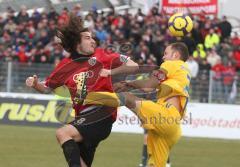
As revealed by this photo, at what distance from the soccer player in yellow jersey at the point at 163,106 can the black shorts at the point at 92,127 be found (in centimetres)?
84

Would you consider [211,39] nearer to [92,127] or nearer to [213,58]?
[213,58]

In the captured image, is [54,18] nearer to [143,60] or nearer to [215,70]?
[143,60]

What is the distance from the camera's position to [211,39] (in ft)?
82.4

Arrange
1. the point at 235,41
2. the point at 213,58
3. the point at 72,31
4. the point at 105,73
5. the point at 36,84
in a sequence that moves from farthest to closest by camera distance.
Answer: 1. the point at 235,41
2. the point at 213,58
3. the point at 36,84
4. the point at 72,31
5. the point at 105,73

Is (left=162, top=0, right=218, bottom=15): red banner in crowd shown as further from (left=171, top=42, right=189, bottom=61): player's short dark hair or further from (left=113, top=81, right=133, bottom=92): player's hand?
(left=113, top=81, right=133, bottom=92): player's hand

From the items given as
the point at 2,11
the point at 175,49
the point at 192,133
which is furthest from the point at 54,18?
the point at 175,49

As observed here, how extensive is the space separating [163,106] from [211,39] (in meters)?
15.5

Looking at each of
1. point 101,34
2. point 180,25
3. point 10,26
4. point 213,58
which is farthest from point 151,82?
point 10,26

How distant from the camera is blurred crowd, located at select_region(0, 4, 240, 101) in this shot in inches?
920

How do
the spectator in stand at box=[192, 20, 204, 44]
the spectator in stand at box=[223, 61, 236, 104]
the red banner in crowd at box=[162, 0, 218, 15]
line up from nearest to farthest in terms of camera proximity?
the spectator in stand at box=[223, 61, 236, 104] < the spectator in stand at box=[192, 20, 204, 44] < the red banner in crowd at box=[162, 0, 218, 15]

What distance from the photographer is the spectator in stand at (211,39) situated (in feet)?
81.9

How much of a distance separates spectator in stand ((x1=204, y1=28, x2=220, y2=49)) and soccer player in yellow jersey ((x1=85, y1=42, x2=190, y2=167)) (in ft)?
48.7

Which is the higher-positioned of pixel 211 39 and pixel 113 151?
pixel 211 39

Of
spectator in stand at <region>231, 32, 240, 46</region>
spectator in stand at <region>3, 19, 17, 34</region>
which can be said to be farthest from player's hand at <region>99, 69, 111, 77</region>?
Answer: spectator in stand at <region>3, 19, 17, 34</region>
